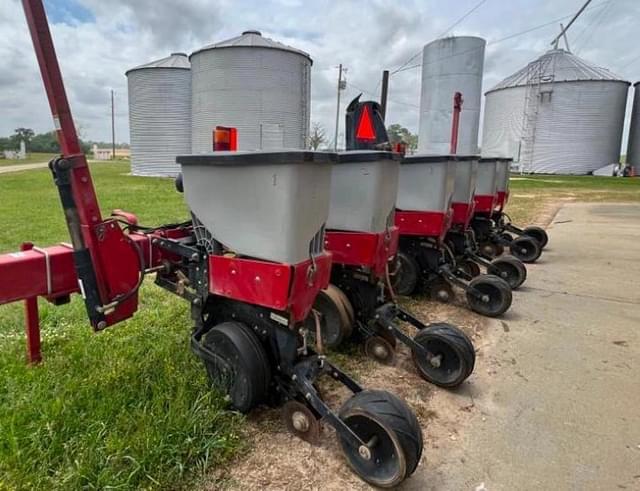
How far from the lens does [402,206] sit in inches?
147

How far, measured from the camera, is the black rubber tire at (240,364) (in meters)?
1.94

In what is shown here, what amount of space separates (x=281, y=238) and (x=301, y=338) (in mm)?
528

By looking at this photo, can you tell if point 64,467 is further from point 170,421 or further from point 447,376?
point 447,376

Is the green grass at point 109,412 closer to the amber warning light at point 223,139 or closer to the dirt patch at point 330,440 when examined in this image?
the dirt patch at point 330,440

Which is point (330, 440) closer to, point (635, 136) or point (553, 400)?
point (553, 400)

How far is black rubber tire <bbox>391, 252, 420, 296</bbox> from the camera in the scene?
3.88 meters

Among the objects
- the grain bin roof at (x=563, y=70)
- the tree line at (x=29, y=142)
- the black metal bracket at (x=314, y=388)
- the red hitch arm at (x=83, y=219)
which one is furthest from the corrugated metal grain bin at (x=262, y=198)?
the tree line at (x=29, y=142)

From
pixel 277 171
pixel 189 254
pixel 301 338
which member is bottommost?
pixel 301 338

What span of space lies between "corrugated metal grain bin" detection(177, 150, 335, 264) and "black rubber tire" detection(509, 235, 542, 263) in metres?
4.51

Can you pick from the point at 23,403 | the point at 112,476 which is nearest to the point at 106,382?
the point at 23,403

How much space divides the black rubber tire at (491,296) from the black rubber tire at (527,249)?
2.32 meters

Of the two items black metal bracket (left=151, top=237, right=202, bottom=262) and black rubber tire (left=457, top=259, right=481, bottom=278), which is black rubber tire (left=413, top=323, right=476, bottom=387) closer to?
black metal bracket (left=151, top=237, right=202, bottom=262)

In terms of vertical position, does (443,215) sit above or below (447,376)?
above

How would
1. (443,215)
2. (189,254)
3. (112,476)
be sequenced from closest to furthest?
(112,476)
(189,254)
(443,215)
